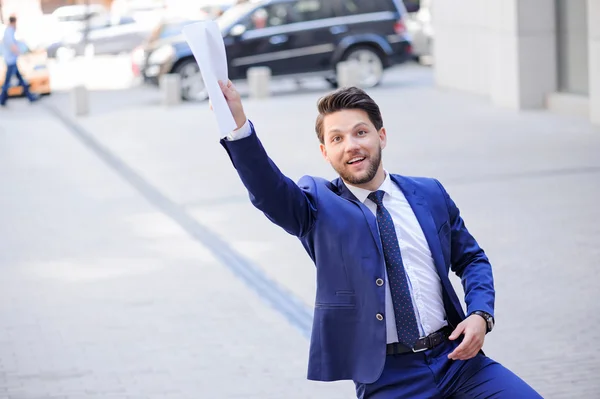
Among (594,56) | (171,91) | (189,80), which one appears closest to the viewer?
(594,56)

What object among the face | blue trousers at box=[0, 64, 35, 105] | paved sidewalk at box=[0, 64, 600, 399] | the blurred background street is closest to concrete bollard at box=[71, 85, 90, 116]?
paved sidewalk at box=[0, 64, 600, 399]

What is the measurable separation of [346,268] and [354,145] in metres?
0.40

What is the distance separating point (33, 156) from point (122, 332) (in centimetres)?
930

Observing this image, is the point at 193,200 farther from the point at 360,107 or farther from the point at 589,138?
the point at 360,107

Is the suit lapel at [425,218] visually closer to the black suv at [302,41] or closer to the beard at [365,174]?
the beard at [365,174]

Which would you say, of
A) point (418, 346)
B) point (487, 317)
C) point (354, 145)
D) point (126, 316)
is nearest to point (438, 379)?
point (418, 346)

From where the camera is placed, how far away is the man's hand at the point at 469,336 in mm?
3627

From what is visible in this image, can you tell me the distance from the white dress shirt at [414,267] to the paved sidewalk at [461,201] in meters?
2.16

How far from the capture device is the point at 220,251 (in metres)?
9.55

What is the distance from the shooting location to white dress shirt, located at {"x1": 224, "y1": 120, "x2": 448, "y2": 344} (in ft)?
12.3

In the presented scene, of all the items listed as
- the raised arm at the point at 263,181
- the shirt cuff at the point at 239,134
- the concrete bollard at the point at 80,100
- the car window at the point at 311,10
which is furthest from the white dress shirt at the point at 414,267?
the car window at the point at 311,10

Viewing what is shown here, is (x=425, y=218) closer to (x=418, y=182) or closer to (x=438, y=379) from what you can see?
(x=418, y=182)

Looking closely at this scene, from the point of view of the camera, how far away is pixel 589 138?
48.0 feet

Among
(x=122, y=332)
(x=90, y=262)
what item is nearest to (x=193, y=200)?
(x=90, y=262)
